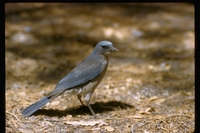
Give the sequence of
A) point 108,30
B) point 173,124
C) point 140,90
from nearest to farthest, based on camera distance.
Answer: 1. point 173,124
2. point 140,90
3. point 108,30

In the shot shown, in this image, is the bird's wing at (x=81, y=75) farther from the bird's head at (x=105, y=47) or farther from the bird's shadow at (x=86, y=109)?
the bird's shadow at (x=86, y=109)

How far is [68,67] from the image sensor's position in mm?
6320

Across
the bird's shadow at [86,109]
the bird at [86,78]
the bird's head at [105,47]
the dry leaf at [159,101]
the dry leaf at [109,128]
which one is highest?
the bird's head at [105,47]

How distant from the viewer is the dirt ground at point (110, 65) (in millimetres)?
4145

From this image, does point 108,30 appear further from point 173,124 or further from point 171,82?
point 173,124

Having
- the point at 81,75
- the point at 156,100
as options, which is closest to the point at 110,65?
the point at 156,100

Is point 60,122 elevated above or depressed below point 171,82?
below

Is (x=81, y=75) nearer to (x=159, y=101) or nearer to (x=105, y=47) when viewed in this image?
(x=105, y=47)

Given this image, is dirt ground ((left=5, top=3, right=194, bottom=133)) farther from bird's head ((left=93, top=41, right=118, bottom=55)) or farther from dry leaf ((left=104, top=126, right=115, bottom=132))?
bird's head ((left=93, top=41, right=118, bottom=55))

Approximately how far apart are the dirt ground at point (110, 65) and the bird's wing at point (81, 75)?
40cm

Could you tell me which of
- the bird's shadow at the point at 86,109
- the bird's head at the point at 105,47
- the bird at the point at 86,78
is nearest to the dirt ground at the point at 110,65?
the bird's shadow at the point at 86,109
